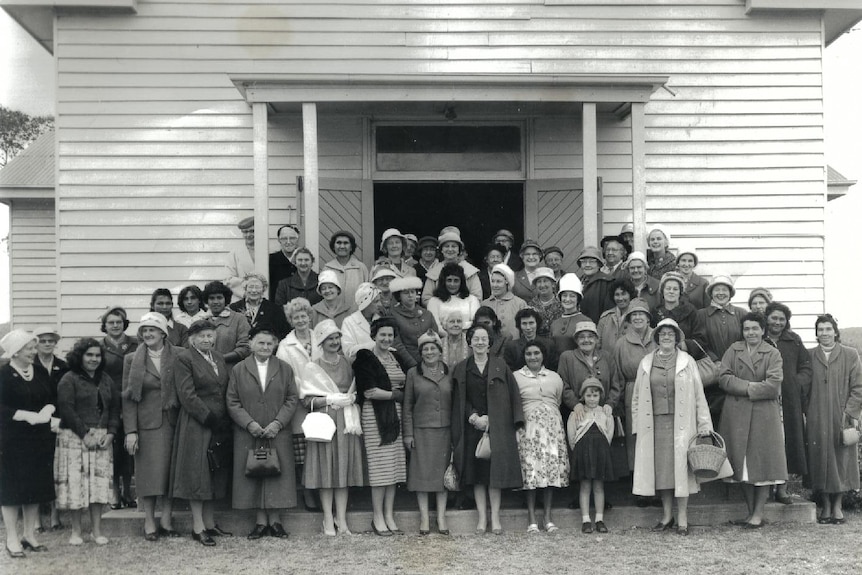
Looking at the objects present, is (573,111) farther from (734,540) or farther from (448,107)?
(734,540)

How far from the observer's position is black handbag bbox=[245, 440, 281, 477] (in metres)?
7.98

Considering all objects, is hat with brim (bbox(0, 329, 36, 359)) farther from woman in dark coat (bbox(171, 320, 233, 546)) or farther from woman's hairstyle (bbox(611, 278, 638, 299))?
woman's hairstyle (bbox(611, 278, 638, 299))

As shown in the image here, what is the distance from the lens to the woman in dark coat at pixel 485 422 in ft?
26.8

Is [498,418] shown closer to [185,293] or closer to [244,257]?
[185,293]

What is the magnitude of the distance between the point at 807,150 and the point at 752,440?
16.5ft

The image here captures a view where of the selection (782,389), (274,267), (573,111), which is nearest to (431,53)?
(573,111)

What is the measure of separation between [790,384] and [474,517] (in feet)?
9.81

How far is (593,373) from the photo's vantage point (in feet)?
28.0

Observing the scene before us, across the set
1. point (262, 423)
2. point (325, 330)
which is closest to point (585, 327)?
point (325, 330)

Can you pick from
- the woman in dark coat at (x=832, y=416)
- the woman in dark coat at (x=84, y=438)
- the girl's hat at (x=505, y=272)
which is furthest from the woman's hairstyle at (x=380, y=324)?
the woman in dark coat at (x=832, y=416)

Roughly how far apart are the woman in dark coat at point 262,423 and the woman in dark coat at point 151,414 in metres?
0.49

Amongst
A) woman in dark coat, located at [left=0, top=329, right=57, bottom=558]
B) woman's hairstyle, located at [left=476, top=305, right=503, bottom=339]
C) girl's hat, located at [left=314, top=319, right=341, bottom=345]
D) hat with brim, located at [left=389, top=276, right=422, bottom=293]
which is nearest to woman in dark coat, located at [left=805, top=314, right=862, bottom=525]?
woman's hairstyle, located at [left=476, top=305, right=503, bottom=339]

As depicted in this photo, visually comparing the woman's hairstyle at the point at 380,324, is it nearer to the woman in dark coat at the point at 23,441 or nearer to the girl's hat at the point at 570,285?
the girl's hat at the point at 570,285

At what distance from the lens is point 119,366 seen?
342 inches
